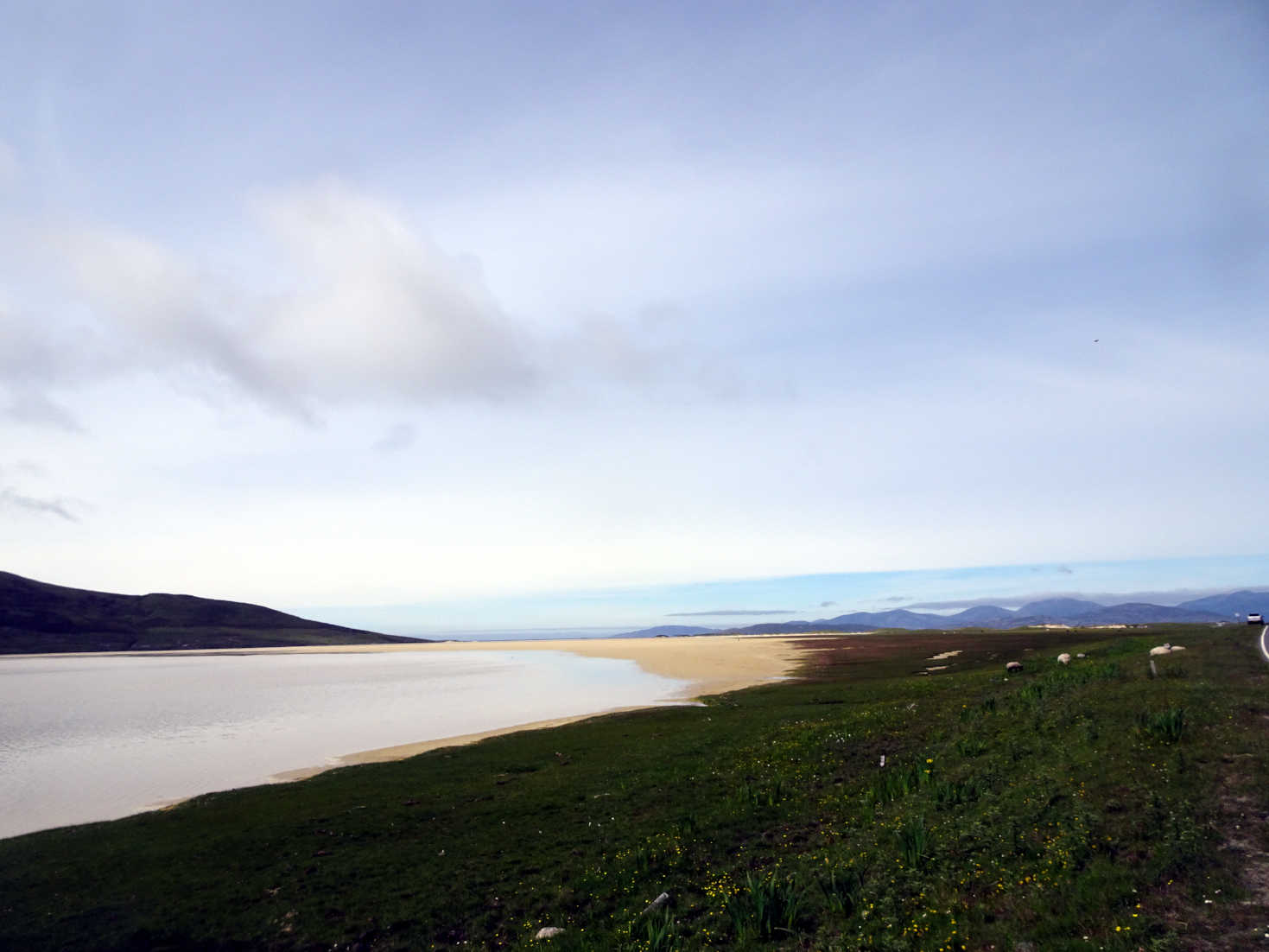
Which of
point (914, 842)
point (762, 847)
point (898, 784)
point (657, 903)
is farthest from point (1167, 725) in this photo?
point (657, 903)

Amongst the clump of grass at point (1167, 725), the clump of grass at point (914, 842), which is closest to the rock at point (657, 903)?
the clump of grass at point (914, 842)

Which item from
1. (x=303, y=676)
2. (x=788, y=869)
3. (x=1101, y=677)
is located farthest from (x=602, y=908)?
(x=303, y=676)

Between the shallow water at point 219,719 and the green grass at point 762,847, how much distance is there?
7.80m

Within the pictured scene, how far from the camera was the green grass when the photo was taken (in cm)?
1301

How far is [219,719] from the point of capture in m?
53.4

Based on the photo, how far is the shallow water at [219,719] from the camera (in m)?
32.3

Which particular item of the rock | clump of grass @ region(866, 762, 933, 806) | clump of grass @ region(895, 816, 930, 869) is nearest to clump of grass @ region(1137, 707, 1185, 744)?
clump of grass @ region(866, 762, 933, 806)

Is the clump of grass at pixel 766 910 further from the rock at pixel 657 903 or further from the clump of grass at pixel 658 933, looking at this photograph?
the rock at pixel 657 903

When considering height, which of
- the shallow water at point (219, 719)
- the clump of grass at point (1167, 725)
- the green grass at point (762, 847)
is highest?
the clump of grass at point (1167, 725)

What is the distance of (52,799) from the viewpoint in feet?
99.1

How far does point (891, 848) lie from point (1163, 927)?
20.5ft

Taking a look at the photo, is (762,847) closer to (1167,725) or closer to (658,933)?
(658,933)

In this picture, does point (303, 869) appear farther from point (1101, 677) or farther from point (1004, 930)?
point (1101, 677)

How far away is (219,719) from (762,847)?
5097cm
